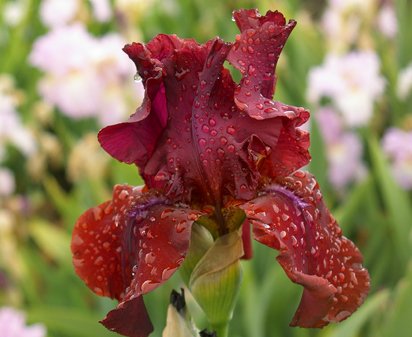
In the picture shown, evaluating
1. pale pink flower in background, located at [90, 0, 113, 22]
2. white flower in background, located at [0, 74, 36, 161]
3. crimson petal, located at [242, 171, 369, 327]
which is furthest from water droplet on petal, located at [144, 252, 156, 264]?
pale pink flower in background, located at [90, 0, 113, 22]

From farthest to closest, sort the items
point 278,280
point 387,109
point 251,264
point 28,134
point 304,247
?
point 387,109 → point 28,134 → point 251,264 → point 278,280 → point 304,247

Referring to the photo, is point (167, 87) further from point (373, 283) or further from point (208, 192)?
point (373, 283)

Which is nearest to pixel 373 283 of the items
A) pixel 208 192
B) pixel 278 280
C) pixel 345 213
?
pixel 345 213

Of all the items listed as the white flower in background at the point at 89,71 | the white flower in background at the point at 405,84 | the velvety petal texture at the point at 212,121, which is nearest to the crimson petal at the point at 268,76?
the velvety petal texture at the point at 212,121

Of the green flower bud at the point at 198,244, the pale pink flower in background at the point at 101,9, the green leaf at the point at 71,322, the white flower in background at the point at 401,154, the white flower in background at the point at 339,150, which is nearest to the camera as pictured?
the green flower bud at the point at 198,244

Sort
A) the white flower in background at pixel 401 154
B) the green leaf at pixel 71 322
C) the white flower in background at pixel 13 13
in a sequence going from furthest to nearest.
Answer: the white flower in background at pixel 13 13
the white flower in background at pixel 401 154
the green leaf at pixel 71 322

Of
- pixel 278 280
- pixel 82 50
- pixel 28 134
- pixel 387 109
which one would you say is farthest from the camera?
pixel 387 109

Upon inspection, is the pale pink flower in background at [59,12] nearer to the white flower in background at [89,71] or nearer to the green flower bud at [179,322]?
the white flower in background at [89,71]

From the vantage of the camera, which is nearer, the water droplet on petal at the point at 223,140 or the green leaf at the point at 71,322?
the water droplet on petal at the point at 223,140
